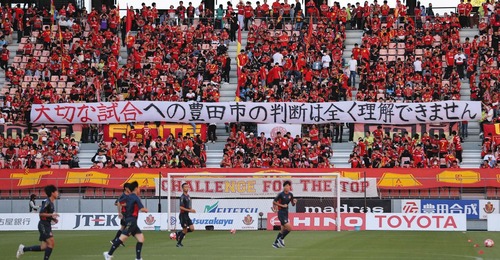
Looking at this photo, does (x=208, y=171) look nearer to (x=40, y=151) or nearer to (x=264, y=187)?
(x=264, y=187)

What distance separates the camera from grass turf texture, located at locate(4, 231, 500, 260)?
26172mm

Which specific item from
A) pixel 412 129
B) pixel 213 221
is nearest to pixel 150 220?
pixel 213 221

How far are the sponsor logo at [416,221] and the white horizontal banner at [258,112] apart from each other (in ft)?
31.8

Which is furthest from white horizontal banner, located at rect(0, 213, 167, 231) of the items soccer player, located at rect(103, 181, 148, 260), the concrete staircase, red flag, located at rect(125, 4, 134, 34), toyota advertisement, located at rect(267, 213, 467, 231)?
red flag, located at rect(125, 4, 134, 34)

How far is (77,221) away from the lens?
40.9 metres

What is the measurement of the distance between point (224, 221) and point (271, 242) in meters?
9.21

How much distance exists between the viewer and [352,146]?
49.1 metres

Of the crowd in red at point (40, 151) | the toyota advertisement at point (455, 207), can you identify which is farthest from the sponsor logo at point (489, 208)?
the crowd in red at point (40, 151)

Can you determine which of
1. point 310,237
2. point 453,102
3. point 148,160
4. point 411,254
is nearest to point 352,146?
point 453,102

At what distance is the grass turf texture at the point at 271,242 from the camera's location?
26.2 m

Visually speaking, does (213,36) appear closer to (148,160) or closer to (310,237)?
(148,160)

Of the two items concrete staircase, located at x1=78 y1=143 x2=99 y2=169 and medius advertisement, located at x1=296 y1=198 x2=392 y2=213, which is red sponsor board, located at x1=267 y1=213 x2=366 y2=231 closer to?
medius advertisement, located at x1=296 y1=198 x2=392 y2=213

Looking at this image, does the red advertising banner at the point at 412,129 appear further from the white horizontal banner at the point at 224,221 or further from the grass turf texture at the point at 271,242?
the grass turf texture at the point at 271,242

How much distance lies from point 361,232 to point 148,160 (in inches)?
515
